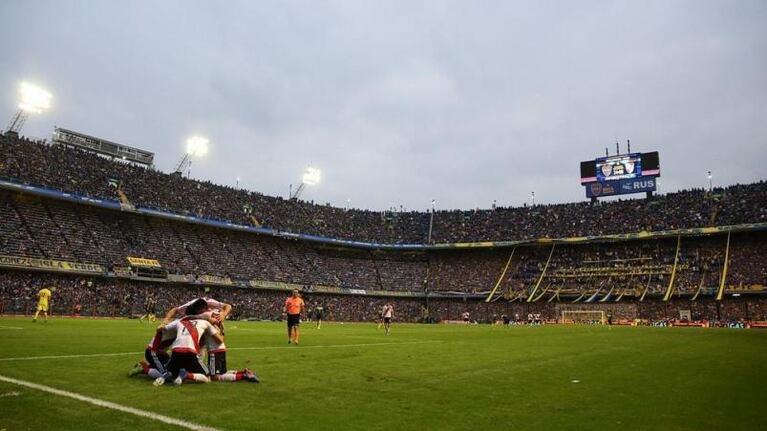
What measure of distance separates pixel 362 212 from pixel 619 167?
37609 millimetres

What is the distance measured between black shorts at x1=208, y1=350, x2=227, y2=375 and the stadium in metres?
0.03

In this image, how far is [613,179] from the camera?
66.8 meters

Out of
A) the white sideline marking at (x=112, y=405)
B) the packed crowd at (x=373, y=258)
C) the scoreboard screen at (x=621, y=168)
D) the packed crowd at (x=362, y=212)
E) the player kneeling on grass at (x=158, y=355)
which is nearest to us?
the white sideline marking at (x=112, y=405)

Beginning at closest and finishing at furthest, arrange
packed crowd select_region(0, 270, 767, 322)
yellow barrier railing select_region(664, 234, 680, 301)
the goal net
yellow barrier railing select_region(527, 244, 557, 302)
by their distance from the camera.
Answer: packed crowd select_region(0, 270, 767, 322) < yellow barrier railing select_region(664, 234, 680, 301) < the goal net < yellow barrier railing select_region(527, 244, 557, 302)

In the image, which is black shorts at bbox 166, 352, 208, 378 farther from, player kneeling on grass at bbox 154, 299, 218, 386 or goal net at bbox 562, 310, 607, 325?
goal net at bbox 562, 310, 607, 325

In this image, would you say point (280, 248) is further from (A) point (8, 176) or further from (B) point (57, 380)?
(B) point (57, 380)

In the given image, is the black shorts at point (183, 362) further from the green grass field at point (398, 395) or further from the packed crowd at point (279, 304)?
the packed crowd at point (279, 304)

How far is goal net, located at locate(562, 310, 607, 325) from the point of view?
54.3 metres

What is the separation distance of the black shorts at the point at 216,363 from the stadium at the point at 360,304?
0.11 feet

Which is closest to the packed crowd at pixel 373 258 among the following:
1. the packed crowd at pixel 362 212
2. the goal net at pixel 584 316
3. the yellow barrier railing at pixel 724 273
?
the yellow barrier railing at pixel 724 273

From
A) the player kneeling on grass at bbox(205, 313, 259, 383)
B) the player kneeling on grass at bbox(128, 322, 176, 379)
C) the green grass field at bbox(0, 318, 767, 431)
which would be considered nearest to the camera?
the green grass field at bbox(0, 318, 767, 431)

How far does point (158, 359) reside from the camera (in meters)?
7.84

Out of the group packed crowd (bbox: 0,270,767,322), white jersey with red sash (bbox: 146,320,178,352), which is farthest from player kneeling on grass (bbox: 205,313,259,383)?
packed crowd (bbox: 0,270,767,322)

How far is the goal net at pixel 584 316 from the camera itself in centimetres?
5434
